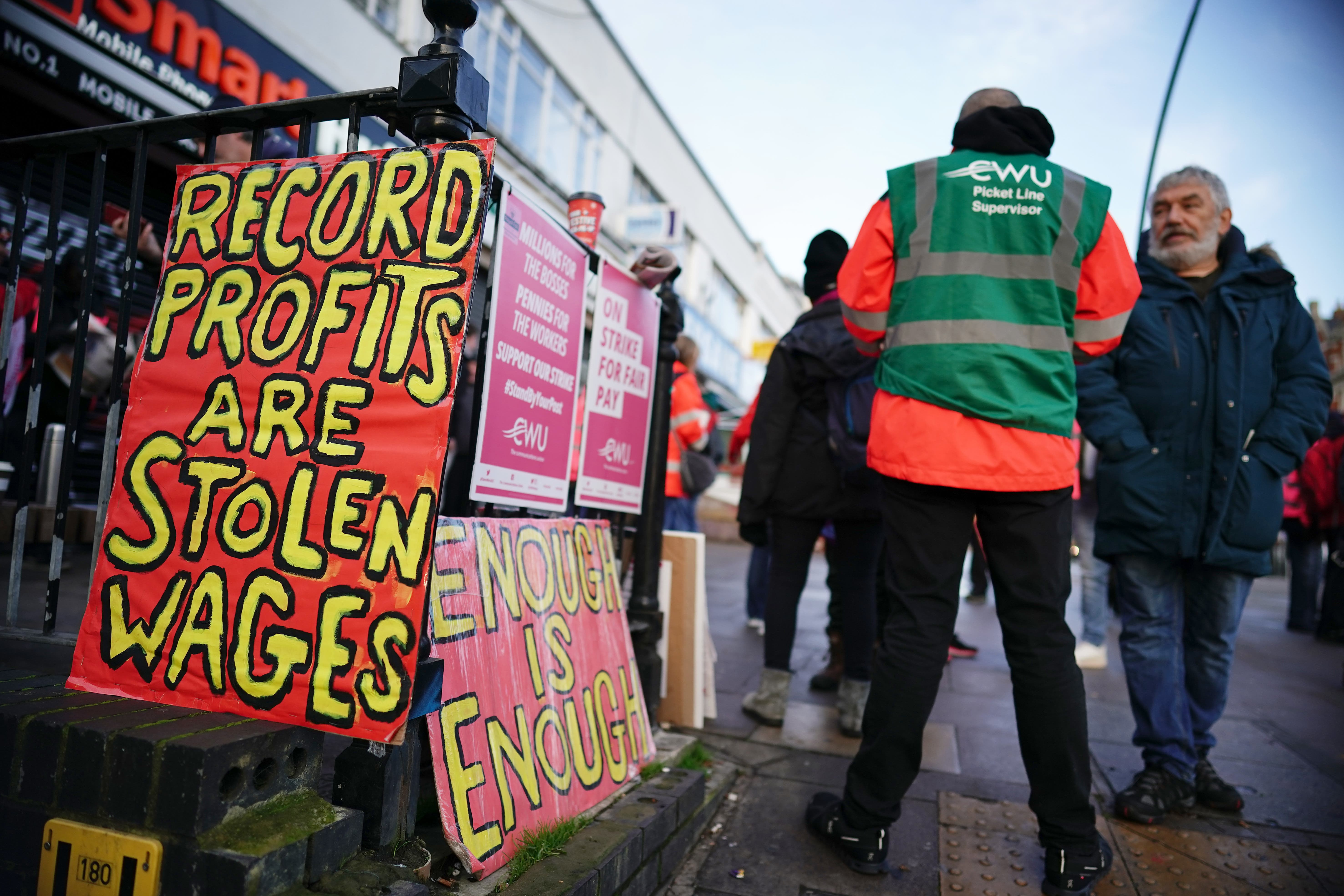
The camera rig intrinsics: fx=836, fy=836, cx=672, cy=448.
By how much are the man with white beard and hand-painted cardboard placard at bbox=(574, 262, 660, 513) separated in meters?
1.63

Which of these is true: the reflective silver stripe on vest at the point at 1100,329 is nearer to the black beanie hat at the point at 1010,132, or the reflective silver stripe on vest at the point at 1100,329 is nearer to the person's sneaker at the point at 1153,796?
the black beanie hat at the point at 1010,132

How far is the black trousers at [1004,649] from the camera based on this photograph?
221 centimetres

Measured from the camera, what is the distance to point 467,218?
1772 mm

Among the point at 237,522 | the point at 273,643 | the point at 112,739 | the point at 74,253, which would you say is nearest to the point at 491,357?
the point at 237,522

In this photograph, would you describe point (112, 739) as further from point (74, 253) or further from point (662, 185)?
point (662, 185)

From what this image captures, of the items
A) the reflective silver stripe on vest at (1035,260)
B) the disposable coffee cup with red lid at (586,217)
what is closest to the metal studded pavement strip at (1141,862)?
the reflective silver stripe on vest at (1035,260)

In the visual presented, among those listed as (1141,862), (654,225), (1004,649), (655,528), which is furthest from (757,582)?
(654,225)

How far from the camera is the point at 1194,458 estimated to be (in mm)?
2941

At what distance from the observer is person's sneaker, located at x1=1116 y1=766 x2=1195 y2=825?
2.71m

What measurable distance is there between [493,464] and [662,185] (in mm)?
19637

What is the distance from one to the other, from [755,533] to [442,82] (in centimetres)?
251

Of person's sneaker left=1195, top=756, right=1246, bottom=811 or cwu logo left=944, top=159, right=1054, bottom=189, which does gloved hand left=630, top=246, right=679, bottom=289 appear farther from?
person's sneaker left=1195, top=756, right=1246, bottom=811

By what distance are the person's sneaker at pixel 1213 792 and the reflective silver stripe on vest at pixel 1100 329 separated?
5.06ft

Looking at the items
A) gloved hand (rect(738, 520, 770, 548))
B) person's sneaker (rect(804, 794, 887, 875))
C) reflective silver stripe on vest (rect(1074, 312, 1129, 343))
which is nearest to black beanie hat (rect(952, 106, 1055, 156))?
reflective silver stripe on vest (rect(1074, 312, 1129, 343))
